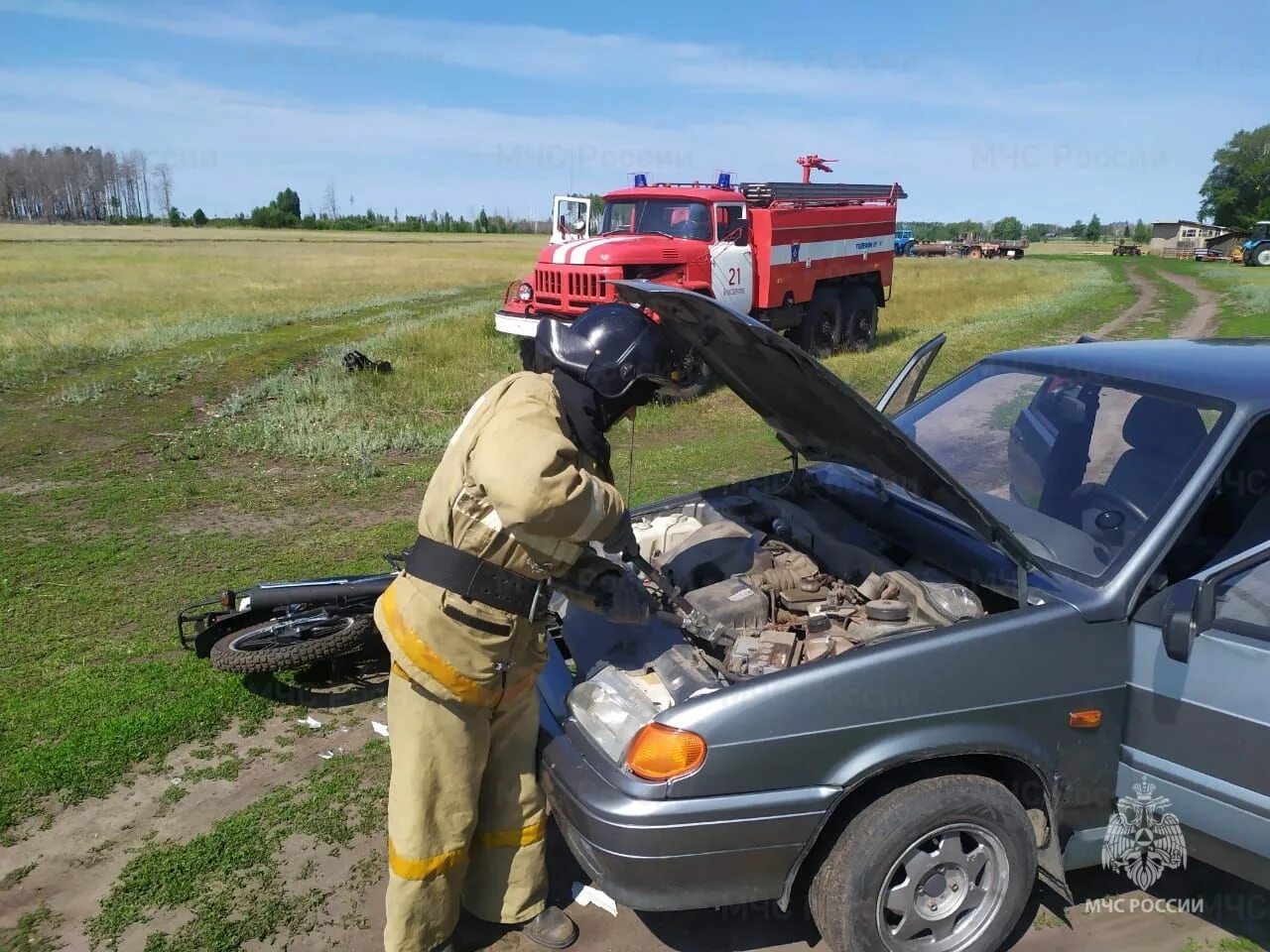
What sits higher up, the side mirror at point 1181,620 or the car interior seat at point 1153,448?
the car interior seat at point 1153,448

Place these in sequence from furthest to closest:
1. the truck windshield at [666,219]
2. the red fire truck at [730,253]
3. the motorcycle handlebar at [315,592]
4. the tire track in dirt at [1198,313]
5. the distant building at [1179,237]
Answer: the distant building at [1179,237] < the tire track in dirt at [1198,313] < the truck windshield at [666,219] < the red fire truck at [730,253] < the motorcycle handlebar at [315,592]

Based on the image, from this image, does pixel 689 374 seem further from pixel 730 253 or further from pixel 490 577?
pixel 730 253

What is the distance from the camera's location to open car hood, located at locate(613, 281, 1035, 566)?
257 centimetres

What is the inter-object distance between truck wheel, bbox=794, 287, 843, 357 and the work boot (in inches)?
507

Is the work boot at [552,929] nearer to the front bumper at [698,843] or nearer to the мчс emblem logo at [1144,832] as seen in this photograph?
the front bumper at [698,843]

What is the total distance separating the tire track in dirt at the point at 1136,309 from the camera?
19.6 meters

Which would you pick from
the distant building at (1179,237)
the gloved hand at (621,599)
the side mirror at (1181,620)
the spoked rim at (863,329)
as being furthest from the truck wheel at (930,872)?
the distant building at (1179,237)

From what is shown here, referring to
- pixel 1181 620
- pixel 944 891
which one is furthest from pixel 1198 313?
pixel 944 891

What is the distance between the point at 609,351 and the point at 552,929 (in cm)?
179

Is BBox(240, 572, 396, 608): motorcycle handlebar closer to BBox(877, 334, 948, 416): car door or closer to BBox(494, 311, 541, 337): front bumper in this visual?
BBox(877, 334, 948, 416): car door

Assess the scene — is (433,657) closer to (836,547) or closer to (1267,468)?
(836,547)

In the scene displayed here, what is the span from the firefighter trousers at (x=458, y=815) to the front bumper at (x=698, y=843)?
1.47 feet

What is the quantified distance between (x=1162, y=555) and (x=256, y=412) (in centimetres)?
1003

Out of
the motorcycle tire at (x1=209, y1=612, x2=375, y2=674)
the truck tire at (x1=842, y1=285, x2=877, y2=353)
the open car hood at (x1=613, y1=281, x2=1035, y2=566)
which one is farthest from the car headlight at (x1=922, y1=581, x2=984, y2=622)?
the truck tire at (x1=842, y1=285, x2=877, y2=353)
